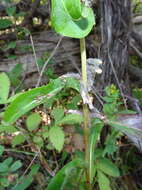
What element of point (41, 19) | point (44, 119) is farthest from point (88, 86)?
point (41, 19)

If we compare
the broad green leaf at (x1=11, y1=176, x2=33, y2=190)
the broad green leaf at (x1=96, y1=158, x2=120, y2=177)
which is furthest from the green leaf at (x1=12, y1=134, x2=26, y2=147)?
the broad green leaf at (x1=96, y1=158, x2=120, y2=177)

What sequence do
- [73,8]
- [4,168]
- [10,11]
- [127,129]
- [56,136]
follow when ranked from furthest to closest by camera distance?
[10,11]
[56,136]
[4,168]
[127,129]
[73,8]

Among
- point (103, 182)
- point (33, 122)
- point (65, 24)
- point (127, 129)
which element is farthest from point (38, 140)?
point (65, 24)

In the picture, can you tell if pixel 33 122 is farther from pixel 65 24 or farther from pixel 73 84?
pixel 65 24

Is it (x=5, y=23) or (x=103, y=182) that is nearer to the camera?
(x=103, y=182)

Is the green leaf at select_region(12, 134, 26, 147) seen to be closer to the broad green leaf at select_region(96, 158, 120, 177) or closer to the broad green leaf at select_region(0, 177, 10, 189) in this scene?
the broad green leaf at select_region(0, 177, 10, 189)

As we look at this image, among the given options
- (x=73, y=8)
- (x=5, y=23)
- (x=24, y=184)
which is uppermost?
(x=73, y=8)
